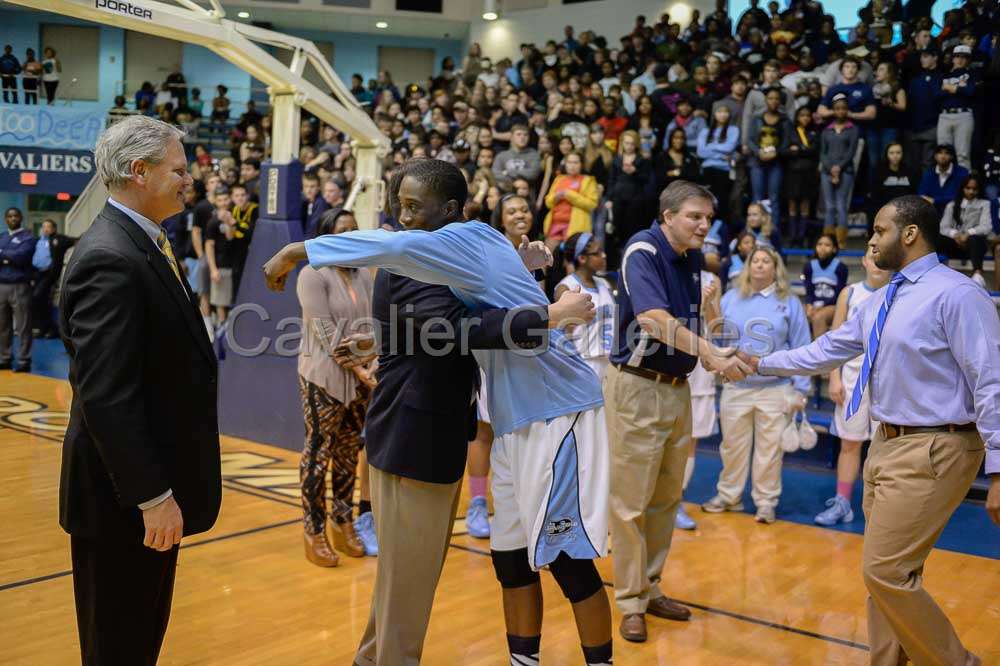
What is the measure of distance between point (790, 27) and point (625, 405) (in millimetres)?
11422

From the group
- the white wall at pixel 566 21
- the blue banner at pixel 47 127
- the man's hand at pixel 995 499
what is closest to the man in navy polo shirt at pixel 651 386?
the man's hand at pixel 995 499

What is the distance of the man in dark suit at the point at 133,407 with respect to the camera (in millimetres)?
2230

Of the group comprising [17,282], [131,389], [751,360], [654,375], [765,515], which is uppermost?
[131,389]

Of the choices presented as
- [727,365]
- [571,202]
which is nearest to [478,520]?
[727,365]

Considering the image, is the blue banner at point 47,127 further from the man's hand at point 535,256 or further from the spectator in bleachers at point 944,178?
the spectator in bleachers at point 944,178

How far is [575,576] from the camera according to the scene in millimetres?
2902

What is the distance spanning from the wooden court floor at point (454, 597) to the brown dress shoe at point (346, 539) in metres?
0.13

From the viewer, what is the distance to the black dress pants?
7.70ft

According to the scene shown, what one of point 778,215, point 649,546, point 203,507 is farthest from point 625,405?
point 778,215

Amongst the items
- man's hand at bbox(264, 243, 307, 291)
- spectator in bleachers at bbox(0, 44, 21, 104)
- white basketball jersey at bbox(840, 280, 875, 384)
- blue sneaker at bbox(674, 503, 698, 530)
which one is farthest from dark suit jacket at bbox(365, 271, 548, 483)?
spectator in bleachers at bbox(0, 44, 21, 104)

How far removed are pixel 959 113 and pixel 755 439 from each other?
574cm

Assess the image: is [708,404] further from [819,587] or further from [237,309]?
[237,309]

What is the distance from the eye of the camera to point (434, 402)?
291cm

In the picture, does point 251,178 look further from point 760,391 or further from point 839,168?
point 760,391
